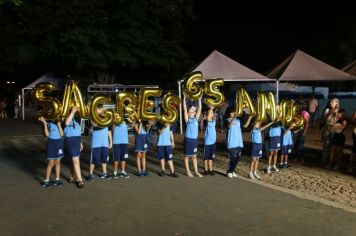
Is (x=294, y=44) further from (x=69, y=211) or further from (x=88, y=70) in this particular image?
(x=69, y=211)

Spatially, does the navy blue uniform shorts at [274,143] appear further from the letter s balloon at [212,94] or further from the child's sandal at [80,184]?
the child's sandal at [80,184]

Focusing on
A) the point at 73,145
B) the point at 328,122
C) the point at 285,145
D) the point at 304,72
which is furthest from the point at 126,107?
the point at 304,72

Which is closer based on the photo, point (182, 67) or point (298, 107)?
point (298, 107)

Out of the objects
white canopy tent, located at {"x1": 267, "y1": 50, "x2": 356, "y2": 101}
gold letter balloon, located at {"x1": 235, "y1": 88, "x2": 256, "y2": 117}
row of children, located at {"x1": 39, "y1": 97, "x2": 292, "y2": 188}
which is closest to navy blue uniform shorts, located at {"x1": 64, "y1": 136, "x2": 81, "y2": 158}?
row of children, located at {"x1": 39, "y1": 97, "x2": 292, "y2": 188}

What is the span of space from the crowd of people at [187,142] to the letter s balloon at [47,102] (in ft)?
0.54

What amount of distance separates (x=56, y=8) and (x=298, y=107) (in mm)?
23773

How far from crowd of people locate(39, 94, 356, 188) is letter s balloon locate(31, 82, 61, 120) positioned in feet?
0.54

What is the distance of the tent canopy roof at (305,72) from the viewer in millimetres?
17688

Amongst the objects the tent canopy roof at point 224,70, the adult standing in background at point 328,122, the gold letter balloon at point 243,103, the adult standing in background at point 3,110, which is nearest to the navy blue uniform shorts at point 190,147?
the gold letter balloon at point 243,103

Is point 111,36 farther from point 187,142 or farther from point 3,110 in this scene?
point 187,142

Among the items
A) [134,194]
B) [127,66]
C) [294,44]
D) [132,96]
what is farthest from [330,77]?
[294,44]

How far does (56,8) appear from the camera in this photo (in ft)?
104

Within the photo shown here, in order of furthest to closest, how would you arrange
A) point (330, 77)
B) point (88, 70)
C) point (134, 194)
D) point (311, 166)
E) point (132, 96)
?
point (88, 70) → point (330, 77) → point (311, 166) → point (132, 96) → point (134, 194)

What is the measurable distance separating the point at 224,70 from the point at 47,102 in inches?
420
